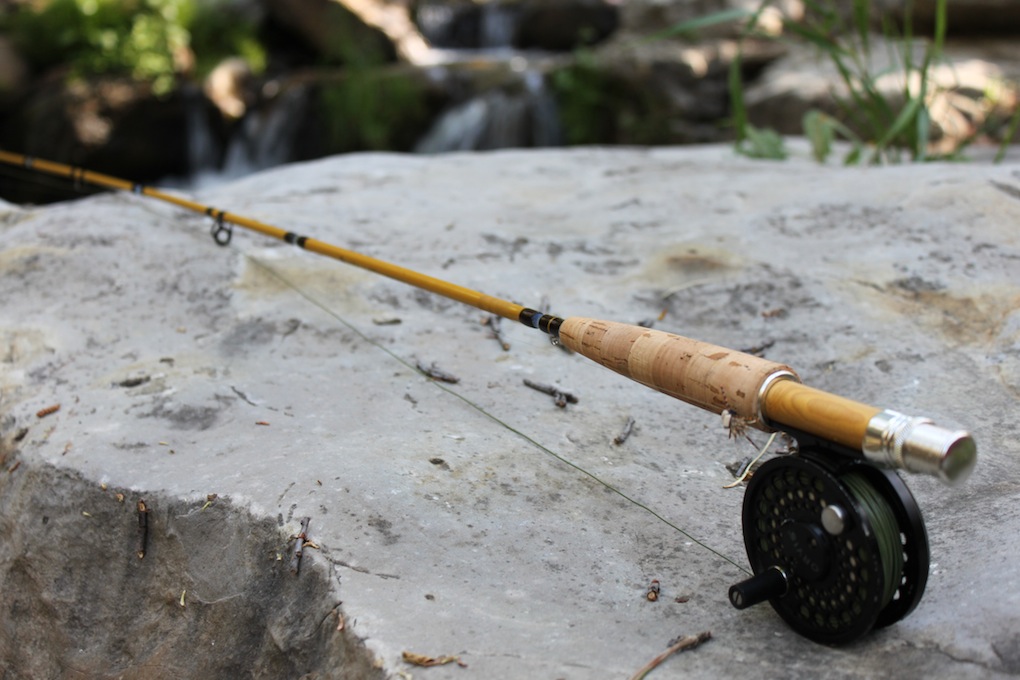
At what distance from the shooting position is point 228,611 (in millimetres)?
1772

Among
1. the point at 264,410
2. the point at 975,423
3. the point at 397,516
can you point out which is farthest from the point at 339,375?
the point at 975,423

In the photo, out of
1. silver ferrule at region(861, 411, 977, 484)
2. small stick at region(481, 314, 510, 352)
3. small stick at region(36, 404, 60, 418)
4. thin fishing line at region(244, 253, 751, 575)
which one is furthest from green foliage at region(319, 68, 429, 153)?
silver ferrule at region(861, 411, 977, 484)

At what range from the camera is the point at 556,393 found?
235 cm

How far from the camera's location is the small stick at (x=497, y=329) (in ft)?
8.53

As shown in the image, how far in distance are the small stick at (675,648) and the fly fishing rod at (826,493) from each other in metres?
0.09

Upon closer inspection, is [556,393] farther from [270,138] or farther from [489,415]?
Result: [270,138]

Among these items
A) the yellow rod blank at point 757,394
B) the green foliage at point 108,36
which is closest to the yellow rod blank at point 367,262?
the yellow rod blank at point 757,394

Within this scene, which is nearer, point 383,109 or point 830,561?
point 830,561

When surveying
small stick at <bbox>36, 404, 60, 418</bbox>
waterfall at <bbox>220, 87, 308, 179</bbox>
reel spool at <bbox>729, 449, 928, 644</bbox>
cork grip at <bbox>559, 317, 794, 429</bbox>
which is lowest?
waterfall at <bbox>220, 87, 308, 179</bbox>

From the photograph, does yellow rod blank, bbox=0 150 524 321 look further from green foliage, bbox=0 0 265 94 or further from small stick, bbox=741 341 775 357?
green foliage, bbox=0 0 265 94

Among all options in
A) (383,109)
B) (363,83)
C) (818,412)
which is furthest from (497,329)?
(363,83)

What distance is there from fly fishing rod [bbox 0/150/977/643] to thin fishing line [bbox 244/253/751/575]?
0.74 ft

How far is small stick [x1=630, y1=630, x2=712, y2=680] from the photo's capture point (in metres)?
1.42

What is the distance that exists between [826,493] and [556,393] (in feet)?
3.34
